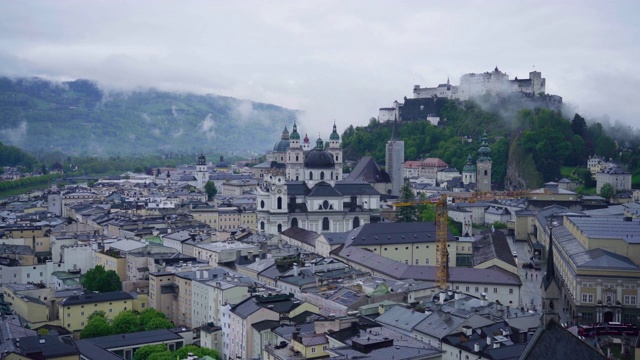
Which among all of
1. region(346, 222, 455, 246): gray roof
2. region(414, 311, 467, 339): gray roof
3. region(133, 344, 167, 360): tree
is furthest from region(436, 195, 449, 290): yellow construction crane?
region(133, 344, 167, 360): tree

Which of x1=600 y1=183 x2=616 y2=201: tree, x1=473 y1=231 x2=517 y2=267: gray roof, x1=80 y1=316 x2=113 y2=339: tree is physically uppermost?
x1=600 y1=183 x2=616 y2=201: tree

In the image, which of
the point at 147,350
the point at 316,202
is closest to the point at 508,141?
the point at 316,202

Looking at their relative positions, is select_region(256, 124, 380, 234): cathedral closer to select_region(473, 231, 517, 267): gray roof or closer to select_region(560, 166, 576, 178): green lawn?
select_region(473, 231, 517, 267): gray roof

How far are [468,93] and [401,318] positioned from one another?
87723 millimetres

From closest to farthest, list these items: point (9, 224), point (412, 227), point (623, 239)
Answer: point (623, 239), point (412, 227), point (9, 224)

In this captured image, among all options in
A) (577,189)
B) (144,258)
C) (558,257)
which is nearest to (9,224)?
(144,258)

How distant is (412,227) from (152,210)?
92.0ft

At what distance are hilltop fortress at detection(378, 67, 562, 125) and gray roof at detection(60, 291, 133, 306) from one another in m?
76.2

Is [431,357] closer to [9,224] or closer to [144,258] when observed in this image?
[144,258]

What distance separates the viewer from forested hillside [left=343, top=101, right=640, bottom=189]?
89.6 m

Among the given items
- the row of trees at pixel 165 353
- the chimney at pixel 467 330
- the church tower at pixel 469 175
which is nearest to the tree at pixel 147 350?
the row of trees at pixel 165 353

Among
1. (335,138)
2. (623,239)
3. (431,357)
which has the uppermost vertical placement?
(335,138)

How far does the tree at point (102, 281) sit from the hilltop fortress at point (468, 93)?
242ft

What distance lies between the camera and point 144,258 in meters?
43.7
